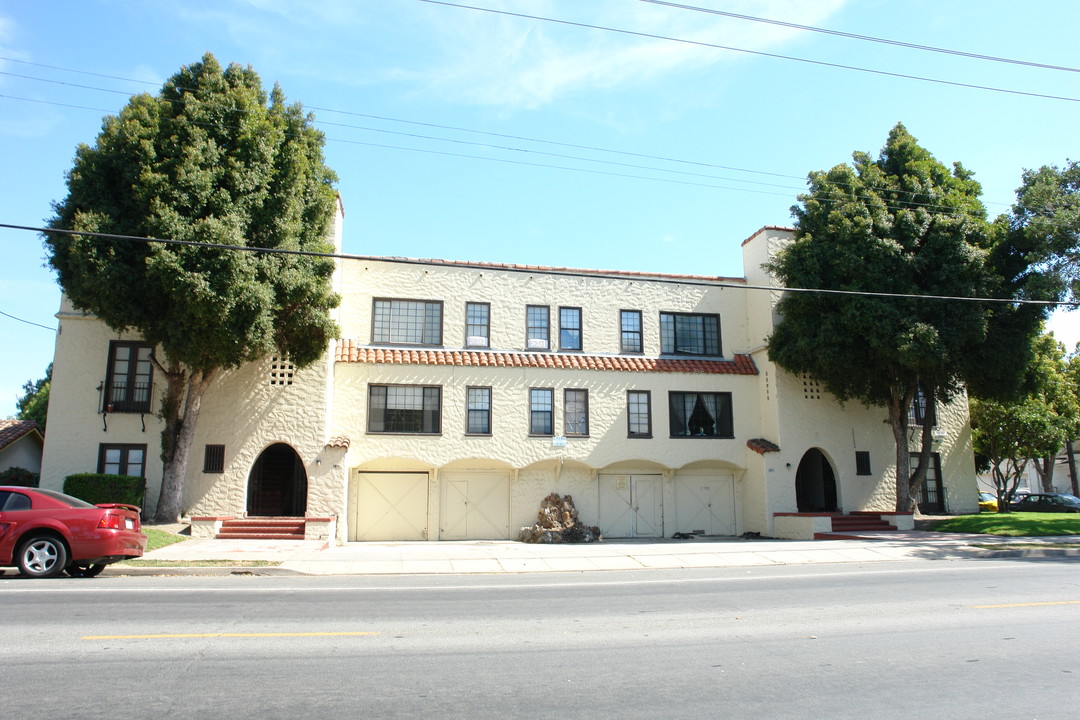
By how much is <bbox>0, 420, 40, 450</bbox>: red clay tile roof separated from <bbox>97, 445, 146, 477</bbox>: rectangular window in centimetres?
517

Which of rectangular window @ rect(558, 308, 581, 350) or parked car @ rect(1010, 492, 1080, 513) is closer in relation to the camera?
rectangular window @ rect(558, 308, 581, 350)

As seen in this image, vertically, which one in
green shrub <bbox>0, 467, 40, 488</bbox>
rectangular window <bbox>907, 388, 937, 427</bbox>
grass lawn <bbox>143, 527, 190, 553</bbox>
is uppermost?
rectangular window <bbox>907, 388, 937, 427</bbox>

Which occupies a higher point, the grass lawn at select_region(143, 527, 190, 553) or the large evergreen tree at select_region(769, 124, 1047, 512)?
the large evergreen tree at select_region(769, 124, 1047, 512)

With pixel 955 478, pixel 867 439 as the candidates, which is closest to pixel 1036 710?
pixel 867 439

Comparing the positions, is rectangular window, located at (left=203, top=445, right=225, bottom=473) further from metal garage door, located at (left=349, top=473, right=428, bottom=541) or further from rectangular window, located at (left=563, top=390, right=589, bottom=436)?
rectangular window, located at (left=563, top=390, right=589, bottom=436)

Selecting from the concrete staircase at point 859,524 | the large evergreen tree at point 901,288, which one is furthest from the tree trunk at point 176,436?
the concrete staircase at point 859,524

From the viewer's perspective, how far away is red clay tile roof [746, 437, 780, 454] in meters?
24.6

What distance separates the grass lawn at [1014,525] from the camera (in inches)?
804

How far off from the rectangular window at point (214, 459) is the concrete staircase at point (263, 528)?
1664mm

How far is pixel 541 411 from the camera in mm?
24266

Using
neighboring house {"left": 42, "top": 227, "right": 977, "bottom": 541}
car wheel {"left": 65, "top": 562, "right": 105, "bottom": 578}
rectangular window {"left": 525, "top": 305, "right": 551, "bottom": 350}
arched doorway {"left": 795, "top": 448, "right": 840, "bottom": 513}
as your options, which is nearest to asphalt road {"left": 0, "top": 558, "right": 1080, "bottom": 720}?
car wheel {"left": 65, "top": 562, "right": 105, "bottom": 578}

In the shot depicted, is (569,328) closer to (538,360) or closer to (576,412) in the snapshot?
(538,360)

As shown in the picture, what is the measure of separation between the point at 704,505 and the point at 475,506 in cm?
799

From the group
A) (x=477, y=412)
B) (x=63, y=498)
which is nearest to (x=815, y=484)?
(x=477, y=412)
